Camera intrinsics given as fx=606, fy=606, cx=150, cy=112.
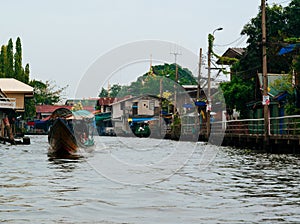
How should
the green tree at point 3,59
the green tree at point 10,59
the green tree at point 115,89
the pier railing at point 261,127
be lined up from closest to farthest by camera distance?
the pier railing at point 261,127, the green tree at point 3,59, the green tree at point 10,59, the green tree at point 115,89

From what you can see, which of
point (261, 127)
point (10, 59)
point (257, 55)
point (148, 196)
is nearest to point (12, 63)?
point (10, 59)

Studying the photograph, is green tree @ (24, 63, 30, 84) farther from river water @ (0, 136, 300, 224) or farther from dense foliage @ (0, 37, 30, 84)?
river water @ (0, 136, 300, 224)

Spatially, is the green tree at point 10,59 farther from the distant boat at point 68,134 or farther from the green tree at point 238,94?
the distant boat at point 68,134

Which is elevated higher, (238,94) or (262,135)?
(238,94)

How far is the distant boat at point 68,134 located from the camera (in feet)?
84.3

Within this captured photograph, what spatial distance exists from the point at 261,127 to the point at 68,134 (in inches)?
496

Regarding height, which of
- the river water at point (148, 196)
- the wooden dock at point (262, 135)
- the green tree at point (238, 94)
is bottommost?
the river water at point (148, 196)

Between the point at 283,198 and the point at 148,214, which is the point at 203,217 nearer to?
the point at 148,214

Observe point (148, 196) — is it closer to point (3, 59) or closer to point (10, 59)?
point (3, 59)

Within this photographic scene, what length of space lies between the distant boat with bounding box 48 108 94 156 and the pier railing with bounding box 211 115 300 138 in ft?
30.0

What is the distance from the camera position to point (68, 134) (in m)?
25.8

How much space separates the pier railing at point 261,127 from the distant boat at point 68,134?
9.16 m

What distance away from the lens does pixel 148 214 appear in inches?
356

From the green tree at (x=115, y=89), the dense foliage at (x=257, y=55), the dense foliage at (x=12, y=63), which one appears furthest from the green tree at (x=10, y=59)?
the dense foliage at (x=257, y=55)
